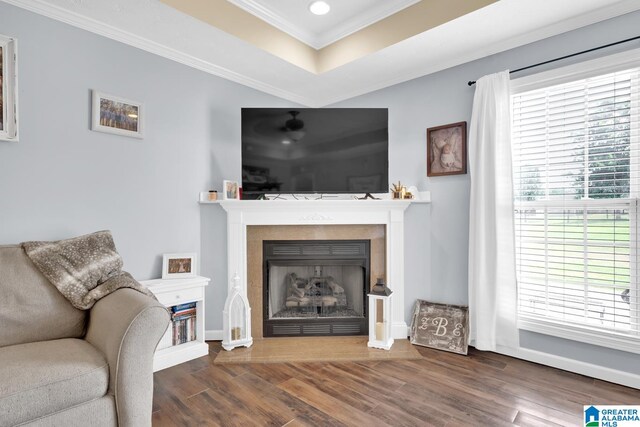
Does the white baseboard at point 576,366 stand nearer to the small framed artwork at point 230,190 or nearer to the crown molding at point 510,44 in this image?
the crown molding at point 510,44

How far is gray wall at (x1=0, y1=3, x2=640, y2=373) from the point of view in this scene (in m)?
2.03

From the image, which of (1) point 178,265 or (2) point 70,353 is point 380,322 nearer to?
(1) point 178,265

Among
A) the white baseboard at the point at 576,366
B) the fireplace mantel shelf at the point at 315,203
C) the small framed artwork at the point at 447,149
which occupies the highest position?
the small framed artwork at the point at 447,149

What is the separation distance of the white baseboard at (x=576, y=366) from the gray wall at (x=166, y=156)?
43 mm

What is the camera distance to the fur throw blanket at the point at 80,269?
5.85 feet

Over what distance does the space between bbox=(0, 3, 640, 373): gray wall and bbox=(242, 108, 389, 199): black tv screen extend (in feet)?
0.98

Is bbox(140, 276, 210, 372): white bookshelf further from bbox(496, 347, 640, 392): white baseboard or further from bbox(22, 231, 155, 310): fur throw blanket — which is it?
bbox(496, 347, 640, 392): white baseboard

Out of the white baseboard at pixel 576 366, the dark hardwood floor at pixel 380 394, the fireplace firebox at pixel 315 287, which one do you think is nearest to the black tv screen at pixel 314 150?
the fireplace firebox at pixel 315 287

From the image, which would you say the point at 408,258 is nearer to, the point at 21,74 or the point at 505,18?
the point at 505,18

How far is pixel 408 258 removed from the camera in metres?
3.06

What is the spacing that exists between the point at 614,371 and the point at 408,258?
1566 mm

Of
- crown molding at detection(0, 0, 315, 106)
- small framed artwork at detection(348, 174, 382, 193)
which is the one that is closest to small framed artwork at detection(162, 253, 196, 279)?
small framed artwork at detection(348, 174, 382, 193)

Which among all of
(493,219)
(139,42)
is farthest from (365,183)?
(139,42)

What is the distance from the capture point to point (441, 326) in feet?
9.14
